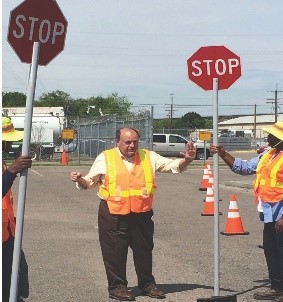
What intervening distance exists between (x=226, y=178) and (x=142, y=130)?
12156 millimetres

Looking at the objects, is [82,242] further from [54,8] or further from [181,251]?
[54,8]

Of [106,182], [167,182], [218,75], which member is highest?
[218,75]

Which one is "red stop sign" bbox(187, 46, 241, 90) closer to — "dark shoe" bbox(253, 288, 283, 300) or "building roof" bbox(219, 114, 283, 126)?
"dark shoe" bbox(253, 288, 283, 300)

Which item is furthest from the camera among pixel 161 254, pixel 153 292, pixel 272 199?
pixel 161 254

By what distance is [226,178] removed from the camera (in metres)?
28.2

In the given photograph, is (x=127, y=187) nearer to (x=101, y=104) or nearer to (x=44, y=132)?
(x=44, y=132)

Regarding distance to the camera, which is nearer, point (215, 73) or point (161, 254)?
point (215, 73)

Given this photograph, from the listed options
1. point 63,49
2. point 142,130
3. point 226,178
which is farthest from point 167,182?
point 63,49

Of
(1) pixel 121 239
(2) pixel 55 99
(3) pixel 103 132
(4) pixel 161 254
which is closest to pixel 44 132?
(3) pixel 103 132

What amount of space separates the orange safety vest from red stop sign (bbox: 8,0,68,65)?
2740mm

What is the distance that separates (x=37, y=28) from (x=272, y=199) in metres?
3.48

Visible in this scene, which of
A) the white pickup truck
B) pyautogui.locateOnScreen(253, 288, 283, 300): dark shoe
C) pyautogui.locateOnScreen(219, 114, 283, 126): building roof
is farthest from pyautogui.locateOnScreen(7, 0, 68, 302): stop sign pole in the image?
pyautogui.locateOnScreen(219, 114, 283, 126): building roof

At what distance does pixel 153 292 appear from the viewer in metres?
7.93

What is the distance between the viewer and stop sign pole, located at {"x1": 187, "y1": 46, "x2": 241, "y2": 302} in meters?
7.09
